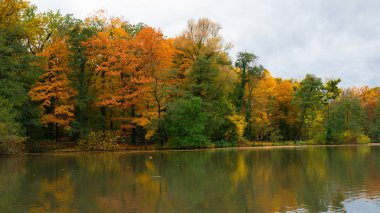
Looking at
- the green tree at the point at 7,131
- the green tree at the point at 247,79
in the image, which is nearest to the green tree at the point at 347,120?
the green tree at the point at 247,79

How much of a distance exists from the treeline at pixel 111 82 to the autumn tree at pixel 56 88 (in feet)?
0.33

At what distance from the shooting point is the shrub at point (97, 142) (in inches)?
1476

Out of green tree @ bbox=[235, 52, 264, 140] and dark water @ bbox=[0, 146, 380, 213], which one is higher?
green tree @ bbox=[235, 52, 264, 140]

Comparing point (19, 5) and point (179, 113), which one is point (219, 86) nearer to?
point (179, 113)

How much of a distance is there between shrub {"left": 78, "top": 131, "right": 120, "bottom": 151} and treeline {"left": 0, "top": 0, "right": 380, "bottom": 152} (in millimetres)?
220

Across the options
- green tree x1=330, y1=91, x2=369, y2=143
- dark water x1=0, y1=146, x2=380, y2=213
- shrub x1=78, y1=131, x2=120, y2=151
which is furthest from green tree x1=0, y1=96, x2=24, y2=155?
green tree x1=330, y1=91, x2=369, y2=143

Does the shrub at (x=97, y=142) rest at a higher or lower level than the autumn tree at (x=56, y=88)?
lower

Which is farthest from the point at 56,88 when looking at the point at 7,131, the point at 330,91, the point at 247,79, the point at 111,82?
the point at 330,91

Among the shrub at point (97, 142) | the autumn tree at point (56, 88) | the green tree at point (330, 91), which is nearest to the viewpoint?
the autumn tree at point (56, 88)

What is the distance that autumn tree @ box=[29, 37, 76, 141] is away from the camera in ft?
119

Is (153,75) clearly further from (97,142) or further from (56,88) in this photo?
(56,88)

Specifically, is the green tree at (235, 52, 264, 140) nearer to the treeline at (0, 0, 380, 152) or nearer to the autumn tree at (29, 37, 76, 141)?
the treeline at (0, 0, 380, 152)

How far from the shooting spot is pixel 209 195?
13.3 meters

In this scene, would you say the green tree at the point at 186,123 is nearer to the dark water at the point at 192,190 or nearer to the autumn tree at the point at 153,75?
the autumn tree at the point at 153,75
